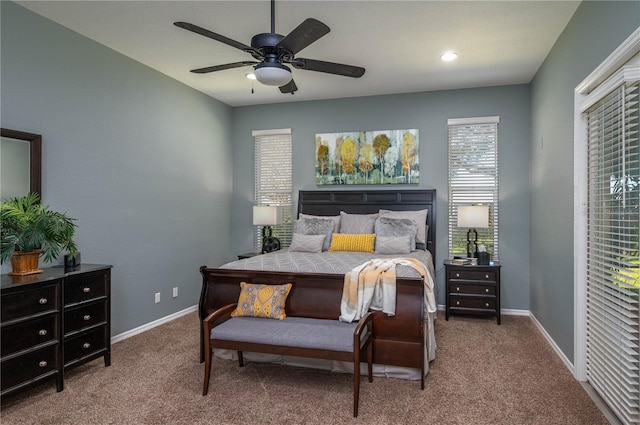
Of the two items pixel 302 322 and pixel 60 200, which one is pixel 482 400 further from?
pixel 60 200

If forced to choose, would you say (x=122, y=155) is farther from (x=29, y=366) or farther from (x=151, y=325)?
(x=29, y=366)

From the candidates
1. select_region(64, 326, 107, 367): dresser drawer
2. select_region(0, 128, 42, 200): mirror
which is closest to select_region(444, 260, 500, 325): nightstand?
select_region(64, 326, 107, 367): dresser drawer

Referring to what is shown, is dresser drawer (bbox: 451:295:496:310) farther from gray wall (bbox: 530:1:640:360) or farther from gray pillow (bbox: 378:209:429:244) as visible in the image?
gray pillow (bbox: 378:209:429:244)

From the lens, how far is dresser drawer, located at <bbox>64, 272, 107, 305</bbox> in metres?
2.91

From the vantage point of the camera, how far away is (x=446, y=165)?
514 centimetres

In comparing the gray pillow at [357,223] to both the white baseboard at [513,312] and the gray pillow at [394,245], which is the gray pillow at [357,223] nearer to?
the gray pillow at [394,245]

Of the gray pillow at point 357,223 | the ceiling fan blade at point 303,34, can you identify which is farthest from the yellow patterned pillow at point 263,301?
the gray pillow at point 357,223

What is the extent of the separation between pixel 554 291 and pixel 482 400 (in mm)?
1590

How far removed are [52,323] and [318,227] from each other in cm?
282

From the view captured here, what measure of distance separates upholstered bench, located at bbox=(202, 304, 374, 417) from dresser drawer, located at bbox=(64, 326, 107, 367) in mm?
1024

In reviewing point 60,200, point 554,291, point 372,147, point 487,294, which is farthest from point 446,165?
point 60,200

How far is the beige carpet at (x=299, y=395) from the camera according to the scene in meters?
2.44

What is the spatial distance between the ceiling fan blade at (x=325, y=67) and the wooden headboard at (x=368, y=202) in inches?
95.3

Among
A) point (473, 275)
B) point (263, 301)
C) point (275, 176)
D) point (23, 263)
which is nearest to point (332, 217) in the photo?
point (275, 176)
